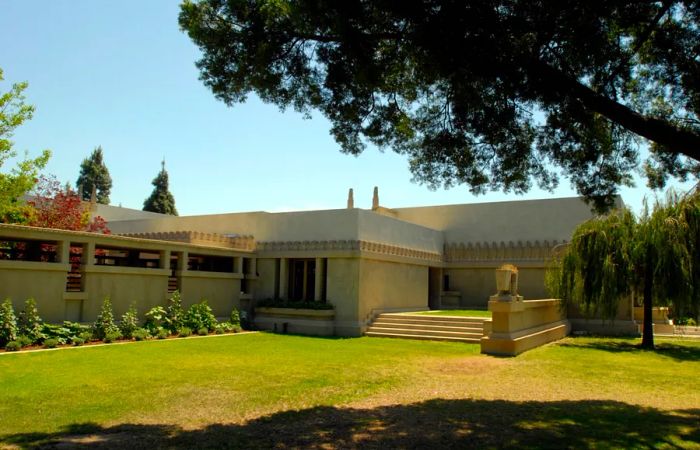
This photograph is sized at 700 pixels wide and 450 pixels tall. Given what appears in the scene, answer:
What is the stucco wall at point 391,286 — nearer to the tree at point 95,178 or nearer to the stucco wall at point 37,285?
the stucco wall at point 37,285

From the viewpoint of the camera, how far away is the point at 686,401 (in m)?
9.87

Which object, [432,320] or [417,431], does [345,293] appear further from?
[417,431]

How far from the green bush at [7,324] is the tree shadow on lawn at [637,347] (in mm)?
16497

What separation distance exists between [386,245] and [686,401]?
13949mm

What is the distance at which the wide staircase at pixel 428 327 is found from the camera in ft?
62.8

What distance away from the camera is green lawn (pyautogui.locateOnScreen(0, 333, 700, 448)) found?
273 inches

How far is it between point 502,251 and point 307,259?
1010 cm

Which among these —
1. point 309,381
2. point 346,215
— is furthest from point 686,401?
point 346,215

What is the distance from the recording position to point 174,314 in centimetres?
1892

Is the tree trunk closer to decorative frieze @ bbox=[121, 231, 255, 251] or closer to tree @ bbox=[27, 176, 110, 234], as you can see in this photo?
decorative frieze @ bbox=[121, 231, 255, 251]

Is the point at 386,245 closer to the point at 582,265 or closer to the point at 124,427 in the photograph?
the point at 582,265

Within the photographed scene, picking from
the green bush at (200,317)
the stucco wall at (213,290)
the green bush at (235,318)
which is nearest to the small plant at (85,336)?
the green bush at (200,317)

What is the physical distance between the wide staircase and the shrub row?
553 centimetres

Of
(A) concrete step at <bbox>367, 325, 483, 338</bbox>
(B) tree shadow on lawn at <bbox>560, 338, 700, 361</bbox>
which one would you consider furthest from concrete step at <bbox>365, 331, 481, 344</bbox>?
(B) tree shadow on lawn at <bbox>560, 338, 700, 361</bbox>
